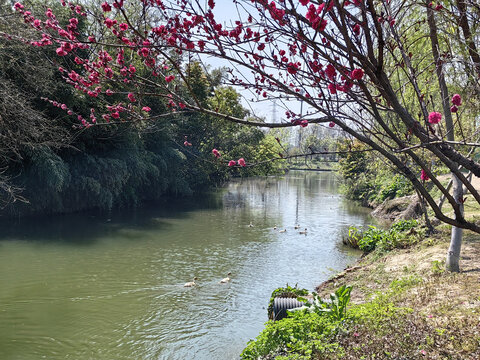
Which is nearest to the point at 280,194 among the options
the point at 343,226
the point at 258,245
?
the point at 343,226

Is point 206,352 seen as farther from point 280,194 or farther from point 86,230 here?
point 280,194

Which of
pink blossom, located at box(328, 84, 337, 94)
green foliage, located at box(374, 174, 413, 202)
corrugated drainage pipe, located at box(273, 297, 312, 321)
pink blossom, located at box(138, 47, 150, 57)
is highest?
pink blossom, located at box(138, 47, 150, 57)

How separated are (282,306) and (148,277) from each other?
4123 millimetres

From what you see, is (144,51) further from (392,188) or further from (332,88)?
(392,188)

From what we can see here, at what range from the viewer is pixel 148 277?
8.33m

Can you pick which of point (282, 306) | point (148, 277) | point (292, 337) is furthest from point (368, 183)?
point (292, 337)

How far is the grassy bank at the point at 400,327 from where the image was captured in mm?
3242

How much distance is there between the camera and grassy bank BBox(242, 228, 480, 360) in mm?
3242

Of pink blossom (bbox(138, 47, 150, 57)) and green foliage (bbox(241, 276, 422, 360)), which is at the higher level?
pink blossom (bbox(138, 47, 150, 57))

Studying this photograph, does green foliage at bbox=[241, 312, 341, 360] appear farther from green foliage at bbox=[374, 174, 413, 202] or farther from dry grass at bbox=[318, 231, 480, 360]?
green foliage at bbox=[374, 174, 413, 202]

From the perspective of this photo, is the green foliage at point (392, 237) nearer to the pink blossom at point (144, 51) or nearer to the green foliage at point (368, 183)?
the pink blossom at point (144, 51)

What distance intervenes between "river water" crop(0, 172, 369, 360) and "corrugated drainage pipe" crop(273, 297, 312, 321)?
828 millimetres

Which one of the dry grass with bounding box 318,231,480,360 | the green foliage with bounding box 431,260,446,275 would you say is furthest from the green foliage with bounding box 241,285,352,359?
the green foliage with bounding box 431,260,446,275

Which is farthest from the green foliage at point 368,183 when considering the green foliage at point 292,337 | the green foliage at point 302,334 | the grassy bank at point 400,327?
the green foliage at point 292,337
